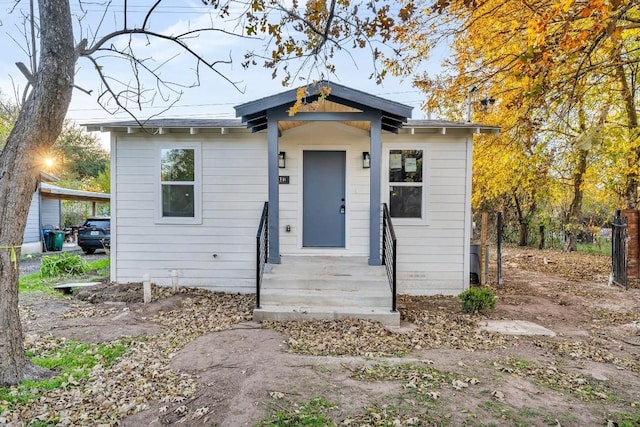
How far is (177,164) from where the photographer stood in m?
7.00

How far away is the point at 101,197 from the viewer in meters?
16.4

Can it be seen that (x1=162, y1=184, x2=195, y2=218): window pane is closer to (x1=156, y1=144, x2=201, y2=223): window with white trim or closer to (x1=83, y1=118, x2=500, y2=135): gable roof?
(x1=156, y1=144, x2=201, y2=223): window with white trim

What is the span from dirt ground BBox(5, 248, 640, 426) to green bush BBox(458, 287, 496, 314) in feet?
0.42

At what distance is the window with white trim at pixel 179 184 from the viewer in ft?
22.8

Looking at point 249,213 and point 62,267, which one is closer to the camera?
point 249,213

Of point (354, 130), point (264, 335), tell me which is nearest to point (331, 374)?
point (264, 335)

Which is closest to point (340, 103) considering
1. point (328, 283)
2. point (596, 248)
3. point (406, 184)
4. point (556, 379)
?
point (406, 184)

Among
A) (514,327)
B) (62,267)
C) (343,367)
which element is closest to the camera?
(343,367)

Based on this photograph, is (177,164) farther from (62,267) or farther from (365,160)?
(62,267)

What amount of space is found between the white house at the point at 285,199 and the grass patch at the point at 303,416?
12.6ft

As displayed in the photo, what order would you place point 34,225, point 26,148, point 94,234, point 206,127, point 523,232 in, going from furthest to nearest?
point 523,232, point 34,225, point 94,234, point 206,127, point 26,148

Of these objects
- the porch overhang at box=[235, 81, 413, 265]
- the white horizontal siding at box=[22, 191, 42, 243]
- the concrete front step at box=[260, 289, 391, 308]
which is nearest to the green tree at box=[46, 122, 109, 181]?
the white horizontal siding at box=[22, 191, 42, 243]

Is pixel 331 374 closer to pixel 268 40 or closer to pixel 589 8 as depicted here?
pixel 268 40

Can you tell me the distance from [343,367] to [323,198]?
3799 mm
